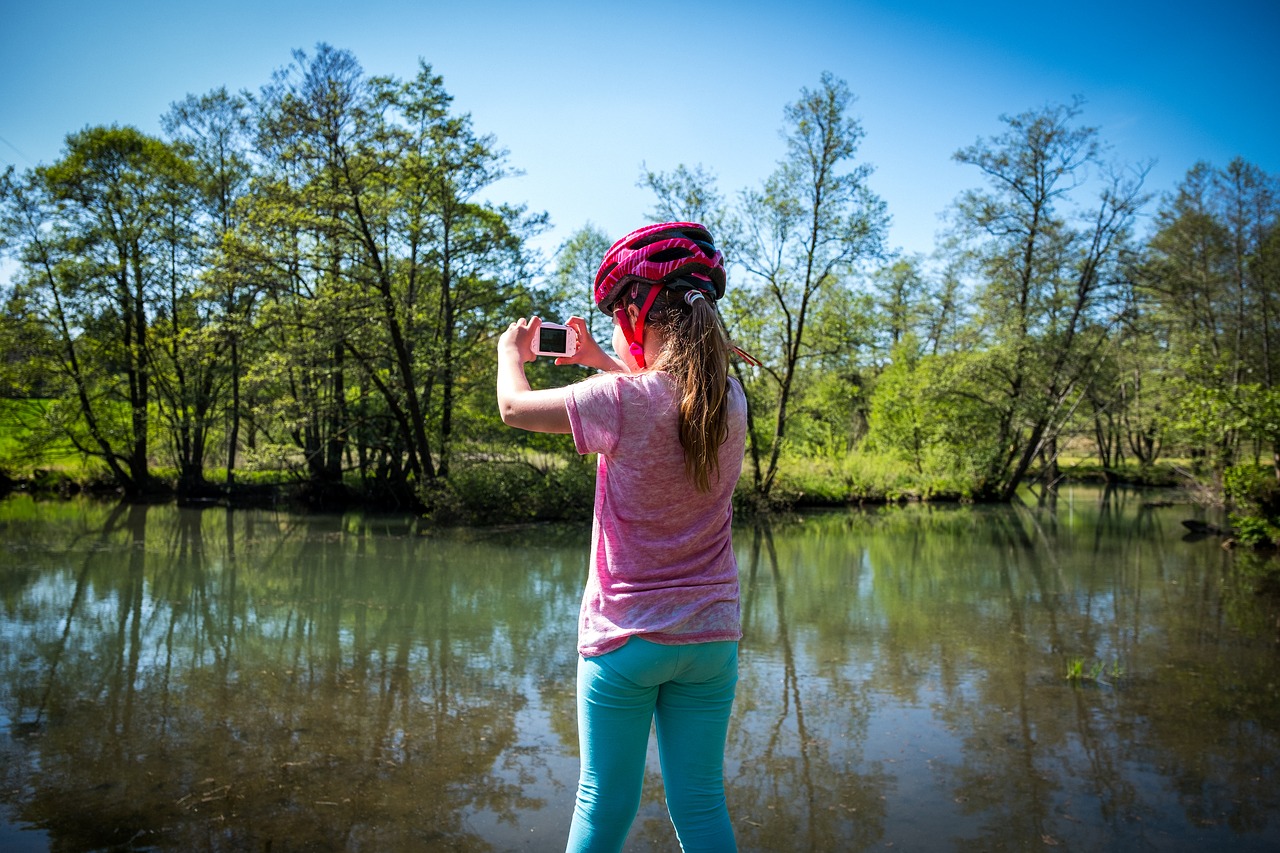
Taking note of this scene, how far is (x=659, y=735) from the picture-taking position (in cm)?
185

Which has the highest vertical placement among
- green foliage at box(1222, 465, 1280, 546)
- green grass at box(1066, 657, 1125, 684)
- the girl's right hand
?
the girl's right hand

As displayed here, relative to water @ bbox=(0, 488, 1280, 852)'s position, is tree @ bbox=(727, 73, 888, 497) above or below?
above

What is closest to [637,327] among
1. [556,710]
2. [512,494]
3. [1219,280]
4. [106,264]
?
[556,710]

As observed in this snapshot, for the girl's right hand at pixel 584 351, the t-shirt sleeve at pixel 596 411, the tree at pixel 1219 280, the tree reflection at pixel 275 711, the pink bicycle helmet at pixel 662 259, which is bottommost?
the tree reflection at pixel 275 711

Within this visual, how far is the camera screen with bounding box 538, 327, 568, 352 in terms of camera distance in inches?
78.4

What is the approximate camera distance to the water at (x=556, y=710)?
11.2ft

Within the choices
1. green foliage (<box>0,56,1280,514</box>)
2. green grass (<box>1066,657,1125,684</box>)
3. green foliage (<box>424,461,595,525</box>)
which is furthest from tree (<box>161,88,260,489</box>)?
green grass (<box>1066,657,1125,684</box>)

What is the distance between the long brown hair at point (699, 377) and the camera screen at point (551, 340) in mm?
264

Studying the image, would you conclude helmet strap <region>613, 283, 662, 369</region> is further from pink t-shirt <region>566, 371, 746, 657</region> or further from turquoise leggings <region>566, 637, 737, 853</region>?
turquoise leggings <region>566, 637, 737, 853</region>

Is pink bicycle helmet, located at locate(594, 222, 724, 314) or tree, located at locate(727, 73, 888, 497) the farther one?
tree, located at locate(727, 73, 888, 497)

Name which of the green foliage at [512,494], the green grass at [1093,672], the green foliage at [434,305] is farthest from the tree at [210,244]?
the green grass at [1093,672]

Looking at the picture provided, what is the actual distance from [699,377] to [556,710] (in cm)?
370

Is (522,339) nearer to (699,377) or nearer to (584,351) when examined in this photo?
(584,351)

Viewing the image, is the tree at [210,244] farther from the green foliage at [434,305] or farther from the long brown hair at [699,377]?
the long brown hair at [699,377]
